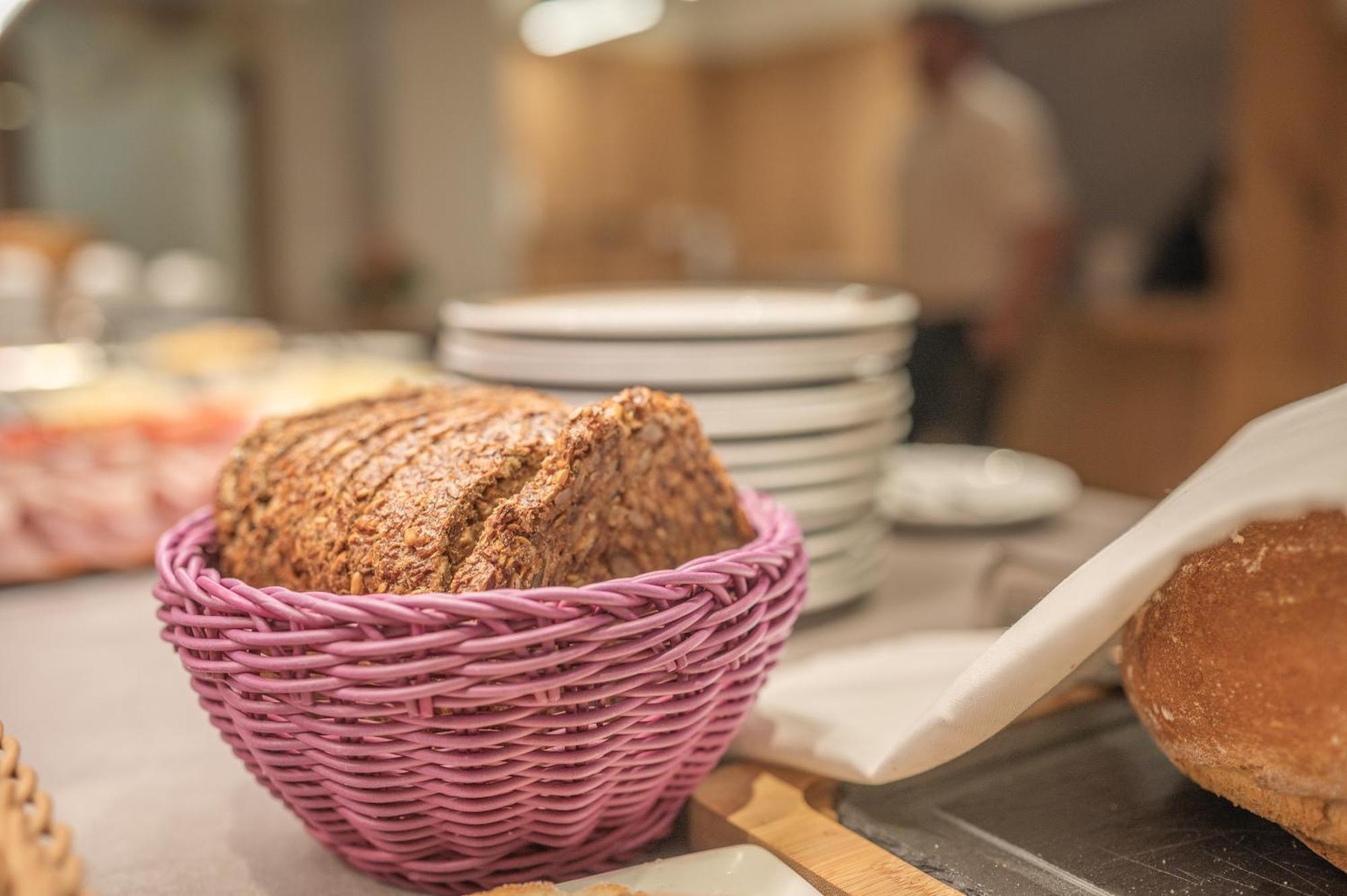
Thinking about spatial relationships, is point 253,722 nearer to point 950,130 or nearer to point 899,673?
point 899,673

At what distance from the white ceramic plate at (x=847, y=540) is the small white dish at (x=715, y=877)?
0.41m

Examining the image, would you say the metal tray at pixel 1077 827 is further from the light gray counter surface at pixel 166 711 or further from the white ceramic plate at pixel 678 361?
the white ceramic plate at pixel 678 361

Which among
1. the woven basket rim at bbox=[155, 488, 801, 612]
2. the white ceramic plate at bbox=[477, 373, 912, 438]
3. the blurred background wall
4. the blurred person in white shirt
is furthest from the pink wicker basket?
the blurred background wall

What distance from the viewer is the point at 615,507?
1.87 feet

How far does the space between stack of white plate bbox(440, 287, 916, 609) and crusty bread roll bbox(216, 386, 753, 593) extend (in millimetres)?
231

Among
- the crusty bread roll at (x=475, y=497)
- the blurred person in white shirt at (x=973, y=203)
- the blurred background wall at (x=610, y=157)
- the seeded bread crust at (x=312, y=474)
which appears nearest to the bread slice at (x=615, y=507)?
the crusty bread roll at (x=475, y=497)

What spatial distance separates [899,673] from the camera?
776 mm

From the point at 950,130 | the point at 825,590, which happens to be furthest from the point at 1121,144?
the point at 825,590

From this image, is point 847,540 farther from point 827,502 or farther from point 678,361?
point 678,361

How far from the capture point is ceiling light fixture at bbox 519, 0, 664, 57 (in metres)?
6.34

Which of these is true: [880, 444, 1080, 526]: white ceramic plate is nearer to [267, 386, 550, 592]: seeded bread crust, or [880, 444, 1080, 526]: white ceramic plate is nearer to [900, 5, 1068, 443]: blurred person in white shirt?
[267, 386, 550, 592]: seeded bread crust

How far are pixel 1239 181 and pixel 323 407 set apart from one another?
2.94 metres

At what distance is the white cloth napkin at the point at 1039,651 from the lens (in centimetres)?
45

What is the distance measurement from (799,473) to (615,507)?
1.26 ft
